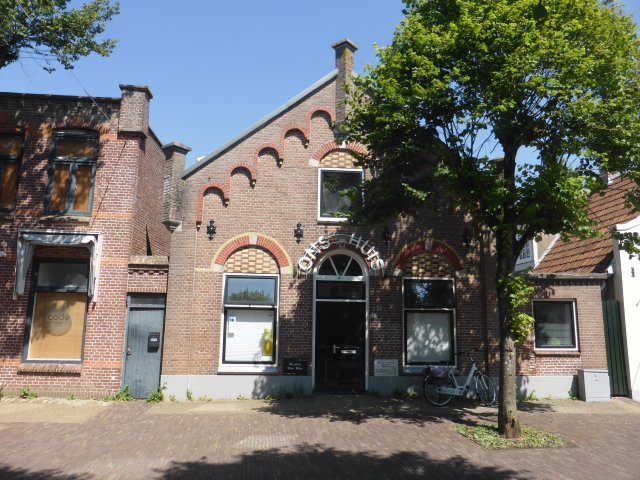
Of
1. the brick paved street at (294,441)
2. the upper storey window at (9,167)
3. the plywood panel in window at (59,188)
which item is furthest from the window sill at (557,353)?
the upper storey window at (9,167)

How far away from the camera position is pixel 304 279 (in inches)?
494

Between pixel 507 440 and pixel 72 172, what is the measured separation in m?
11.5

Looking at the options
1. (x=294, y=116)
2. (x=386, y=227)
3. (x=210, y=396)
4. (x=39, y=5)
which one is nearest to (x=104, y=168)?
(x=39, y=5)

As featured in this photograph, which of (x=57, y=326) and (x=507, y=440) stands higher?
(x=57, y=326)

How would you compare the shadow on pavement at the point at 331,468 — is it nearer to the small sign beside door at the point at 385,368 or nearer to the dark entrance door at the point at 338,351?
the small sign beside door at the point at 385,368

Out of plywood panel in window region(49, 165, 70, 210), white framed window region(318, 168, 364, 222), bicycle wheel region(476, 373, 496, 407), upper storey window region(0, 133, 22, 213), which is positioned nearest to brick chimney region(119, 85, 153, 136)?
plywood panel in window region(49, 165, 70, 210)

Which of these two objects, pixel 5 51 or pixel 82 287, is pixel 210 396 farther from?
pixel 5 51

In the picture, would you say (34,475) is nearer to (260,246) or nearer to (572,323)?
(260,246)

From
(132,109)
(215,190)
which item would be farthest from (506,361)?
(132,109)

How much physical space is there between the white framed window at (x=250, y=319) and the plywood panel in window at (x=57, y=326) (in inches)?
140

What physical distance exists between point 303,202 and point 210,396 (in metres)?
5.31

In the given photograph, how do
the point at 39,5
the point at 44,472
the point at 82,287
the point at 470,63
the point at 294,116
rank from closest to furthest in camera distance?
the point at 44,472, the point at 470,63, the point at 39,5, the point at 82,287, the point at 294,116

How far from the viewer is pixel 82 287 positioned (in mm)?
12188

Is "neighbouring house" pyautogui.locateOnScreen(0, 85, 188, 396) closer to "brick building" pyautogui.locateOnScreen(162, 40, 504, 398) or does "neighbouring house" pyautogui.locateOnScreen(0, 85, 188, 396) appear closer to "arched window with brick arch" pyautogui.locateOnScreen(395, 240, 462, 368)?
"brick building" pyautogui.locateOnScreen(162, 40, 504, 398)
